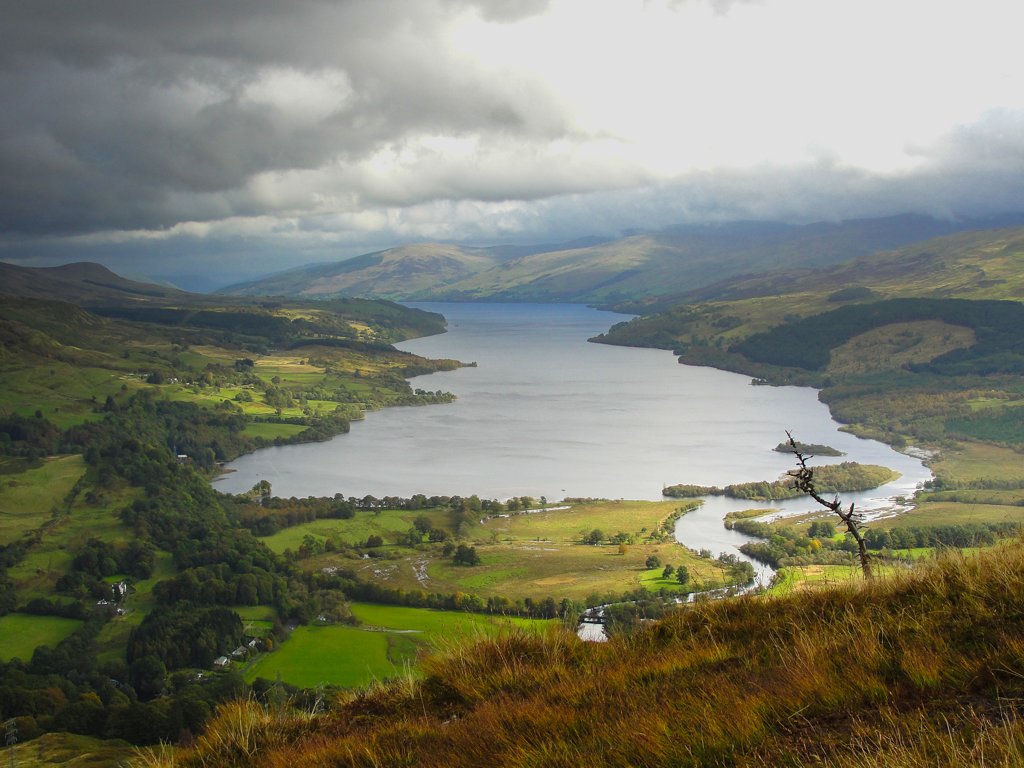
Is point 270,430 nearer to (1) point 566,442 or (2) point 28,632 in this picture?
(1) point 566,442

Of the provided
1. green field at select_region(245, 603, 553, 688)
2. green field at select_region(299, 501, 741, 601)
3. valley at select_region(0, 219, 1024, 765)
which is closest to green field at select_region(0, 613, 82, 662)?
valley at select_region(0, 219, 1024, 765)

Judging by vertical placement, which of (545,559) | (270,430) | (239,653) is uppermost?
(270,430)

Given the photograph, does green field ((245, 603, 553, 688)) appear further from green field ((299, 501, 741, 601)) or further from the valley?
green field ((299, 501, 741, 601))

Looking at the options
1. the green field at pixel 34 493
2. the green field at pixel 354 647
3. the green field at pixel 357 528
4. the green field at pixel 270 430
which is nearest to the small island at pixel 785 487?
the green field at pixel 357 528

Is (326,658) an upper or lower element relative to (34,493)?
lower

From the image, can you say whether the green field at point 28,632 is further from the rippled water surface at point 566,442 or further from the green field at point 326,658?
the rippled water surface at point 566,442

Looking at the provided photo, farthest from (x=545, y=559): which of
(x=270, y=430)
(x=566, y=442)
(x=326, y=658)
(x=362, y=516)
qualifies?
(x=270, y=430)

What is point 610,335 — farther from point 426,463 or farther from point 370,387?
point 426,463
